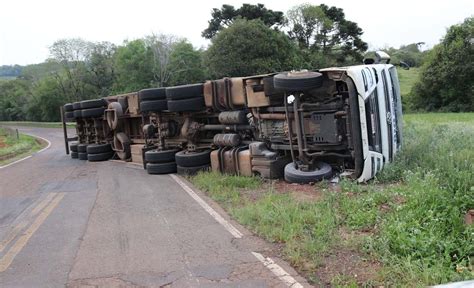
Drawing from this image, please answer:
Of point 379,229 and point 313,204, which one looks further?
point 313,204

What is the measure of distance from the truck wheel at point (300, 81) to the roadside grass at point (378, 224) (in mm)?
1718

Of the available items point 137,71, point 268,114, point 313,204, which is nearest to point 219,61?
point 137,71

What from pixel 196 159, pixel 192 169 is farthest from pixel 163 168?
pixel 196 159

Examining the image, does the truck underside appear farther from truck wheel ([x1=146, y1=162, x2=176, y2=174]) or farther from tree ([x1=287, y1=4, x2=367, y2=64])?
tree ([x1=287, y1=4, x2=367, y2=64])

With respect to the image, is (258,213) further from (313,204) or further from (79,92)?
(79,92)

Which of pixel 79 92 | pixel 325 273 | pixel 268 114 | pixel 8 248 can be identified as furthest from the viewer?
pixel 79 92

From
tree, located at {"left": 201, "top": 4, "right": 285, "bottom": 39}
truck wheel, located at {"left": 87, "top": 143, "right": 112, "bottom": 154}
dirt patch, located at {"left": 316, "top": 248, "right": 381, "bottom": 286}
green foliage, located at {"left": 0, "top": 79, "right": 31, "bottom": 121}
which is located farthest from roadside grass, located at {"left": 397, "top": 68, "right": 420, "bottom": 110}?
green foliage, located at {"left": 0, "top": 79, "right": 31, "bottom": 121}

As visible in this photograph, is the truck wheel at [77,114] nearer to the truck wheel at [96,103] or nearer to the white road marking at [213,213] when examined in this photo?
the truck wheel at [96,103]

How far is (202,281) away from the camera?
173 inches

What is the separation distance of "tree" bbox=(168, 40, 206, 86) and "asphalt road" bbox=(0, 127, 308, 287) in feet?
167

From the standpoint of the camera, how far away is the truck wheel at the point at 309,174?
328 inches

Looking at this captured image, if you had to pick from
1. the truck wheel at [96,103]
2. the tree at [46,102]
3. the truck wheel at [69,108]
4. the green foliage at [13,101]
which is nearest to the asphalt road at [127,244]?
the truck wheel at [96,103]

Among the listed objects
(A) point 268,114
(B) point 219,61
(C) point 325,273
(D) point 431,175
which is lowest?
(C) point 325,273

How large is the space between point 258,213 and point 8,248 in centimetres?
320
